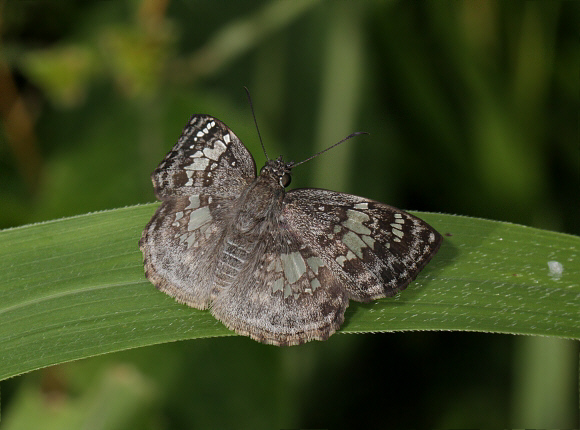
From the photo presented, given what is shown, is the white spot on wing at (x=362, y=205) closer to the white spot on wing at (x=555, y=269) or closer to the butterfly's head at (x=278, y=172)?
the butterfly's head at (x=278, y=172)

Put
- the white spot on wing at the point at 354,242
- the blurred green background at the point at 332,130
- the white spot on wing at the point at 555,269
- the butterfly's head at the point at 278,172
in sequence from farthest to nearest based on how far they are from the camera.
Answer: the blurred green background at the point at 332,130 < the butterfly's head at the point at 278,172 < the white spot on wing at the point at 555,269 < the white spot on wing at the point at 354,242

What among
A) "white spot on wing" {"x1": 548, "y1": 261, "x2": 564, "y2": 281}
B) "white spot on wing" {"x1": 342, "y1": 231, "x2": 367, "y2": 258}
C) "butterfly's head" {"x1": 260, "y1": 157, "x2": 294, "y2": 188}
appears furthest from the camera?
"butterfly's head" {"x1": 260, "y1": 157, "x2": 294, "y2": 188}

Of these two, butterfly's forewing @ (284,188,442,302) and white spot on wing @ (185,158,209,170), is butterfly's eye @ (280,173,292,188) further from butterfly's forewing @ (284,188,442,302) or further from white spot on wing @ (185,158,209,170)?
white spot on wing @ (185,158,209,170)

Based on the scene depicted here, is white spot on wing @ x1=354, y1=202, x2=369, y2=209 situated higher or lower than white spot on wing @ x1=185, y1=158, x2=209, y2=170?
lower

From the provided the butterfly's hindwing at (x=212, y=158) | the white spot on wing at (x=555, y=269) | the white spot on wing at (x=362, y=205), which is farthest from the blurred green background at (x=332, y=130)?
the white spot on wing at (x=555, y=269)

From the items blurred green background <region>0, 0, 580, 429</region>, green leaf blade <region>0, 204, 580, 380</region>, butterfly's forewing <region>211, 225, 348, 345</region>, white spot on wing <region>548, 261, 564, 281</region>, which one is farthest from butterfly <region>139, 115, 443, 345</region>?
blurred green background <region>0, 0, 580, 429</region>

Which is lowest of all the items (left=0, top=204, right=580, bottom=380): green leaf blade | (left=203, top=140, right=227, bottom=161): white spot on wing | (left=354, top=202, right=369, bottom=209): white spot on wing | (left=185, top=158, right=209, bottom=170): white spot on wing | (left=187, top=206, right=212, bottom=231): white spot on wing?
(left=0, top=204, right=580, bottom=380): green leaf blade

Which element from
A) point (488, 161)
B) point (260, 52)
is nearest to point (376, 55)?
point (260, 52)

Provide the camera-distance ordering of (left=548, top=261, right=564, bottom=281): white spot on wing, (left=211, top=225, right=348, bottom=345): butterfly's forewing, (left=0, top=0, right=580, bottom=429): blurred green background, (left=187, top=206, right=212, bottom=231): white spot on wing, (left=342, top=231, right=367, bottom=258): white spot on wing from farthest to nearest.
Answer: (left=0, top=0, right=580, bottom=429): blurred green background → (left=187, top=206, right=212, bottom=231): white spot on wing → (left=548, top=261, right=564, bottom=281): white spot on wing → (left=342, top=231, right=367, bottom=258): white spot on wing → (left=211, top=225, right=348, bottom=345): butterfly's forewing

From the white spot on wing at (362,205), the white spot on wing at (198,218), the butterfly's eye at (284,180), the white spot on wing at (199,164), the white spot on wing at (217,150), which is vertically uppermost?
the white spot on wing at (217,150)
